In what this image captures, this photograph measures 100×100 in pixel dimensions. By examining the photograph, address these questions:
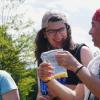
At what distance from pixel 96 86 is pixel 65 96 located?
Answer: 98 cm

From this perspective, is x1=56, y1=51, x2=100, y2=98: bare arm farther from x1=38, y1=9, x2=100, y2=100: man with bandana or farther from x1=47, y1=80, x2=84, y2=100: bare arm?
x1=47, y1=80, x2=84, y2=100: bare arm

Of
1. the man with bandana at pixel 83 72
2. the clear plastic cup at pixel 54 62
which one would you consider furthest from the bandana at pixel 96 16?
the clear plastic cup at pixel 54 62

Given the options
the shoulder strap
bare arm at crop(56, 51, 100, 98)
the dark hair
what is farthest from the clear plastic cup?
the dark hair

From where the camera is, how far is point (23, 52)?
3612 centimetres

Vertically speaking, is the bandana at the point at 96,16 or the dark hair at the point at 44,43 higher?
the bandana at the point at 96,16

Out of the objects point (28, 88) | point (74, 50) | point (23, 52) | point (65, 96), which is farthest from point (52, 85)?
point (28, 88)

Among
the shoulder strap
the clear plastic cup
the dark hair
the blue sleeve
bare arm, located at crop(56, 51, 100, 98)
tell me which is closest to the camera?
bare arm, located at crop(56, 51, 100, 98)

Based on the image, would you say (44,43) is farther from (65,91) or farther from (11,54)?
(11,54)

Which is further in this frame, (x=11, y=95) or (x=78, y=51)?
(x=11, y=95)

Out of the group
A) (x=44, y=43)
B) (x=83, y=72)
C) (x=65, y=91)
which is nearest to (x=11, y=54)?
(x=44, y=43)

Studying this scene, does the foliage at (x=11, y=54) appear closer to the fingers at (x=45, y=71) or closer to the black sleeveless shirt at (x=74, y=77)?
the black sleeveless shirt at (x=74, y=77)

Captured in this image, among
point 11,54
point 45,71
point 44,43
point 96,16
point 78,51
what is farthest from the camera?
point 11,54

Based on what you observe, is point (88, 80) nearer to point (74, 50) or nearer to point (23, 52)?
point (74, 50)

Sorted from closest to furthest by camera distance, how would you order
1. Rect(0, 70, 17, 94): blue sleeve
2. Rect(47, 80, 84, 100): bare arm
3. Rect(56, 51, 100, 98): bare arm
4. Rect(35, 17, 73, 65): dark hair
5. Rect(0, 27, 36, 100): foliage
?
Rect(56, 51, 100, 98): bare arm
Rect(47, 80, 84, 100): bare arm
Rect(35, 17, 73, 65): dark hair
Rect(0, 70, 17, 94): blue sleeve
Rect(0, 27, 36, 100): foliage
